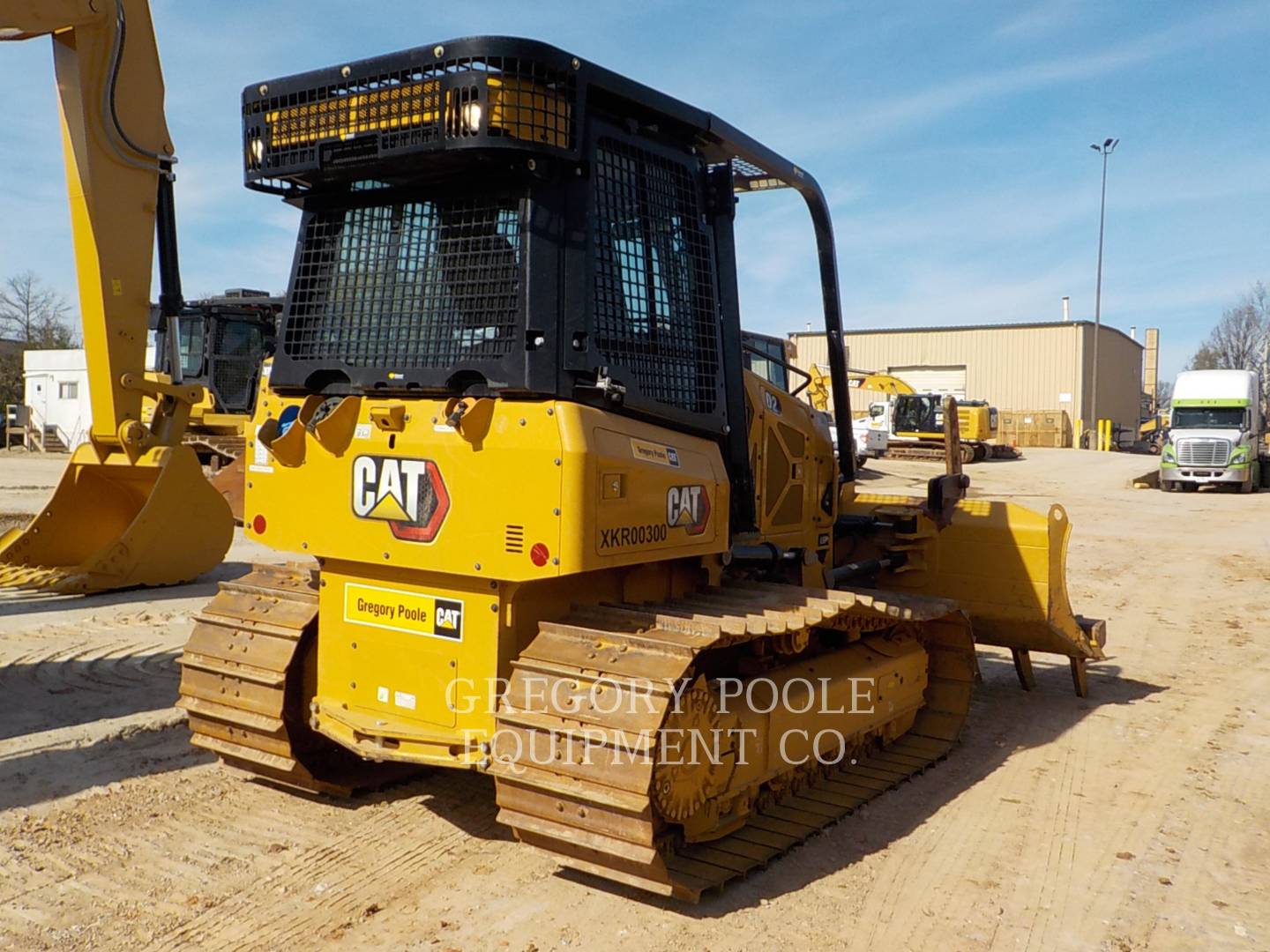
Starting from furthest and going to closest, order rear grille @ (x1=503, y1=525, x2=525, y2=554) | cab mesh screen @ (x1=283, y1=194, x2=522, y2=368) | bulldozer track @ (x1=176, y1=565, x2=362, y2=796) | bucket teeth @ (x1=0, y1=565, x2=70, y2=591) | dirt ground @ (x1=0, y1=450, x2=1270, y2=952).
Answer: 1. bucket teeth @ (x1=0, y1=565, x2=70, y2=591)
2. bulldozer track @ (x1=176, y1=565, x2=362, y2=796)
3. cab mesh screen @ (x1=283, y1=194, x2=522, y2=368)
4. rear grille @ (x1=503, y1=525, x2=525, y2=554)
5. dirt ground @ (x1=0, y1=450, x2=1270, y2=952)

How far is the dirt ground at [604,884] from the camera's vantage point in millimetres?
3770

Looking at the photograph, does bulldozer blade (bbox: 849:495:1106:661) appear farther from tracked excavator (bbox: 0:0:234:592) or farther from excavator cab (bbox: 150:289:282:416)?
excavator cab (bbox: 150:289:282:416)

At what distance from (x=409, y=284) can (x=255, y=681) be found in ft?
5.96

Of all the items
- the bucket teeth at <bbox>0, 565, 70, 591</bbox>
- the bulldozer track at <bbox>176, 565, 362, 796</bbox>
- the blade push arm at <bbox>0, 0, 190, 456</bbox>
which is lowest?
the bucket teeth at <bbox>0, 565, 70, 591</bbox>

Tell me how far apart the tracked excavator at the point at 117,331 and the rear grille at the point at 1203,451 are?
23968 millimetres

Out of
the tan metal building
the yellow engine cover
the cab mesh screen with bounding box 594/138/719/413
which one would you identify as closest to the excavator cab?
the yellow engine cover

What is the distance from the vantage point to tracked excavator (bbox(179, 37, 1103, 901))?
12.5ft

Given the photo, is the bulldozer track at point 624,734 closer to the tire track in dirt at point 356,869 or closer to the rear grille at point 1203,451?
the tire track in dirt at point 356,869

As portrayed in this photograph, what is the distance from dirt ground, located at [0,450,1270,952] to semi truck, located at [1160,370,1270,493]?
21.7m

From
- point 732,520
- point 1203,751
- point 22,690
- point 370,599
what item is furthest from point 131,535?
point 1203,751

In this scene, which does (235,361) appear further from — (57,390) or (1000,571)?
(57,390)

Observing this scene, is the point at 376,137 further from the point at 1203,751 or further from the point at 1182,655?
the point at 1182,655

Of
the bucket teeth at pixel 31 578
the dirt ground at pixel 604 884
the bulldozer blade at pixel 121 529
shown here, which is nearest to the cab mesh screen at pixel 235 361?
the bulldozer blade at pixel 121 529

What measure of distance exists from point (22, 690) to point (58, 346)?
175 ft
